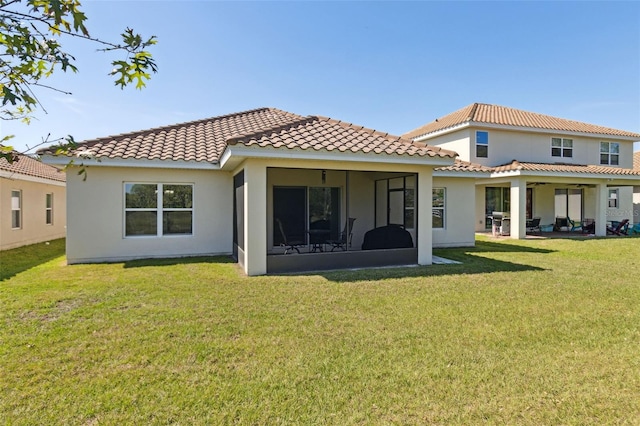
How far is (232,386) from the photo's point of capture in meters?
3.73

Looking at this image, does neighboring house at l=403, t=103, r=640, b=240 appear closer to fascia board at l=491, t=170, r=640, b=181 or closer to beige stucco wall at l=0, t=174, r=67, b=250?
fascia board at l=491, t=170, r=640, b=181

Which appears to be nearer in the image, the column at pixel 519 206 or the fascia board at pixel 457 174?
the fascia board at pixel 457 174

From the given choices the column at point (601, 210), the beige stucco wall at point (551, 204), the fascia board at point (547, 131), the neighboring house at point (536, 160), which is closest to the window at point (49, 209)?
the neighboring house at point (536, 160)

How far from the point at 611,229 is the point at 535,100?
10262 mm

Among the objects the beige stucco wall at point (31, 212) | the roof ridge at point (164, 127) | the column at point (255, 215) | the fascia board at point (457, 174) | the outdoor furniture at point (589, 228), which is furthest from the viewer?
the outdoor furniture at point (589, 228)

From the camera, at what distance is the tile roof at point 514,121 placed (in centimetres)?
2072

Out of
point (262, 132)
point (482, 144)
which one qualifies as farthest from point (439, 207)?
point (262, 132)

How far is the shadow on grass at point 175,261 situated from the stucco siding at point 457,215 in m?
8.92

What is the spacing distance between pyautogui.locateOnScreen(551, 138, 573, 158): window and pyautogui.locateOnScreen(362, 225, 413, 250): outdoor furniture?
16.2 meters

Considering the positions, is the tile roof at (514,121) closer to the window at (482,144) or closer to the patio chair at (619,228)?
Result: the window at (482,144)

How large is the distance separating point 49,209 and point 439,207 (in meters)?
18.8

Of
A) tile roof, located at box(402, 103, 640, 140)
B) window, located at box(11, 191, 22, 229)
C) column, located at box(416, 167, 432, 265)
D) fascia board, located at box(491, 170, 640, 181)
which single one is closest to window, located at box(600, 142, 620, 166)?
tile roof, located at box(402, 103, 640, 140)

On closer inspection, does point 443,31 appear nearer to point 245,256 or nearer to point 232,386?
point 245,256

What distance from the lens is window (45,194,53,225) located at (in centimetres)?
1741
